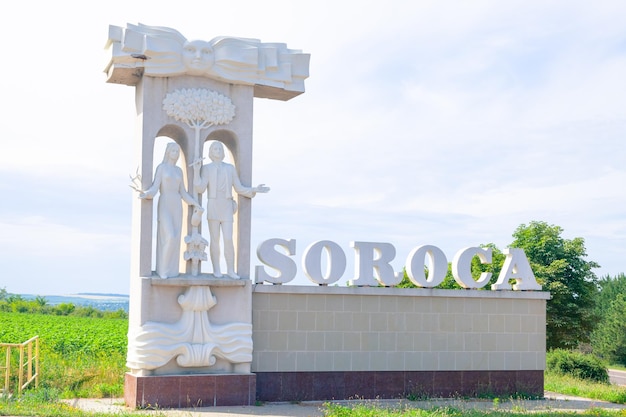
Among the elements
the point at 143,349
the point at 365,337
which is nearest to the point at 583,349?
the point at 365,337

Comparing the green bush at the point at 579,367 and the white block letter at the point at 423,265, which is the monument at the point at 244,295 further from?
the green bush at the point at 579,367

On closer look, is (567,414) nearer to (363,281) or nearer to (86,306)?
(363,281)

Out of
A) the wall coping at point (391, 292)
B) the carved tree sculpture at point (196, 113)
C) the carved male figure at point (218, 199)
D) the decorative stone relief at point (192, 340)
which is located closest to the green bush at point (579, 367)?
the wall coping at point (391, 292)

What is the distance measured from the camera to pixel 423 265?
63.3ft

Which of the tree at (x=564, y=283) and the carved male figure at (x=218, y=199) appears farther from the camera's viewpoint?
the tree at (x=564, y=283)

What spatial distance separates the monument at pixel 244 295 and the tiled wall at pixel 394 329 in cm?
3

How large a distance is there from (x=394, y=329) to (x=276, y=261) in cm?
325

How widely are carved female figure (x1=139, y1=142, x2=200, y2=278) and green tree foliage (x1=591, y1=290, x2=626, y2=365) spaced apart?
135 feet

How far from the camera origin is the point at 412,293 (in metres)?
19.1

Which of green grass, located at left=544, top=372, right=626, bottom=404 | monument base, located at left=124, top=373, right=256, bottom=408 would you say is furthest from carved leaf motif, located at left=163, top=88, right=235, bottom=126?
green grass, located at left=544, top=372, right=626, bottom=404

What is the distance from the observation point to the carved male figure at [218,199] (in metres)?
17.2

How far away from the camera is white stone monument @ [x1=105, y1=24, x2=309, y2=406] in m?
16.5

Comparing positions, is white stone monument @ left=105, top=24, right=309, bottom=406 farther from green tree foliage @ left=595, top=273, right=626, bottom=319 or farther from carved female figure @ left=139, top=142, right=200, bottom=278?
green tree foliage @ left=595, top=273, right=626, bottom=319

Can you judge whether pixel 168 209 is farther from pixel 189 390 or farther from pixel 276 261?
pixel 189 390
